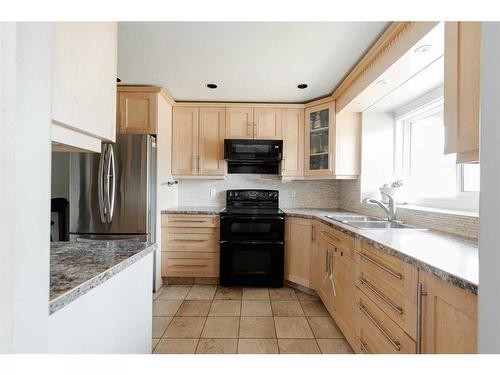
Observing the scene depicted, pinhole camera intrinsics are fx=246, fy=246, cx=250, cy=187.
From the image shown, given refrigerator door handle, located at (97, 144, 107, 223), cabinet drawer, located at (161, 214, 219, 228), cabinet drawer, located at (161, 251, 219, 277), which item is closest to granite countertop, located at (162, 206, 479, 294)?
cabinet drawer, located at (161, 214, 219, 228)

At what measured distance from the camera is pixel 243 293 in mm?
2703

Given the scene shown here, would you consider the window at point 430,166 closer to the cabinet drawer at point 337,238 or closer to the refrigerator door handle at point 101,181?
the cabinet drawer at point 337,238

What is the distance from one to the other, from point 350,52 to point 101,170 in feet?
8.15

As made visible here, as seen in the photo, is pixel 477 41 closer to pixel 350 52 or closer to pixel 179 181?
pixel 350 52

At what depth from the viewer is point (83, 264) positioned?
864 millimetres

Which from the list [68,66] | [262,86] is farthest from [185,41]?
[68,66]

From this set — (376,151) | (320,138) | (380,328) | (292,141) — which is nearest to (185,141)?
(292,141)

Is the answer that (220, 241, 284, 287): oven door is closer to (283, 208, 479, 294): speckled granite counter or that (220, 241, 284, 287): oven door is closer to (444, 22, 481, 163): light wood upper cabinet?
(283, 208, 479, 294): speckled granite counter

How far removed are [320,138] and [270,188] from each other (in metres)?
0.96

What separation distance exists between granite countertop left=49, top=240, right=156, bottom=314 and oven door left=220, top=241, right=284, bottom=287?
1677 millimetres

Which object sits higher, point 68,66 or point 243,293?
point 68,66

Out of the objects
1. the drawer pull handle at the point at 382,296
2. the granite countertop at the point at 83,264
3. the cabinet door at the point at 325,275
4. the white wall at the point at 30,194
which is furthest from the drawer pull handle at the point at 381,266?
the white wall at the point at 30,194

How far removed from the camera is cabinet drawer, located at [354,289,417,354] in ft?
3.66

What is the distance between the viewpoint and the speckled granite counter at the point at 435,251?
84 centimetres
